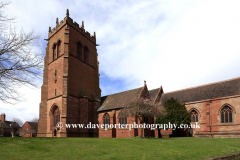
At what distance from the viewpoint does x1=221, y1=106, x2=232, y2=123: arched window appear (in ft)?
92.7

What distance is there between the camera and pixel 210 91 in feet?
105

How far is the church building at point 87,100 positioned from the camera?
94.8 ft

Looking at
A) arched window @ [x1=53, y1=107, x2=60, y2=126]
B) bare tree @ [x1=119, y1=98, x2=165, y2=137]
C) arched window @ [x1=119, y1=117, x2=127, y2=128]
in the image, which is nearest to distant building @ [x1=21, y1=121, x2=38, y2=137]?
arched window @ [x1=53, y1=107, x2=60, y2=126]

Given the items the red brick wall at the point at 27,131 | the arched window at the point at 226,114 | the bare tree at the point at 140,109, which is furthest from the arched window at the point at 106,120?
the red brick wall at the point at 27,131

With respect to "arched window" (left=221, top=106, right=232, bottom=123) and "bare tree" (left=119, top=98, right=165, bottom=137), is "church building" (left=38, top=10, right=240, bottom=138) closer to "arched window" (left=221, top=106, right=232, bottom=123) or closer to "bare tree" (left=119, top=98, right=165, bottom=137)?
"arched window" (left=221, top=106, right=232, bottom=123)

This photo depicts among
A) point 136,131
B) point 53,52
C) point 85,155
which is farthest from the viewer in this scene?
point 53,52

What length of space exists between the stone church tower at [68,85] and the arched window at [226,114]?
22.4m

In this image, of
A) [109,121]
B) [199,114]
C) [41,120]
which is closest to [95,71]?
[109,121]

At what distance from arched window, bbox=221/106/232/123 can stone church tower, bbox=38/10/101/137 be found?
22404 mm

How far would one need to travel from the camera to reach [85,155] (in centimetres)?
1006

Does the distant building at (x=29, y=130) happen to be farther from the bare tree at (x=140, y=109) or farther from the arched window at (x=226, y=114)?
the arched window at (x=226, y=114)

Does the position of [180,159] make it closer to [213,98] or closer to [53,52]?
[213,98]

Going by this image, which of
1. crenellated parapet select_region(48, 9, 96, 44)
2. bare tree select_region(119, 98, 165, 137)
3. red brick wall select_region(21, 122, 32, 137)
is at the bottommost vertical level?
red brick wall select_region(21, 122, 32, 137)

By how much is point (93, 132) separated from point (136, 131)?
28.6 ft
